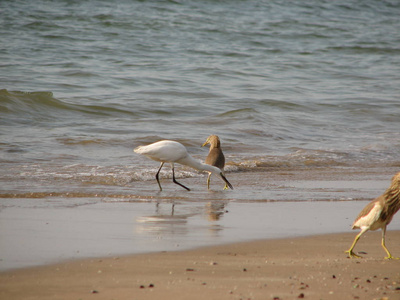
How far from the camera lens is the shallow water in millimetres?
8758

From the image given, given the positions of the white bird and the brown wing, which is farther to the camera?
the brown wing

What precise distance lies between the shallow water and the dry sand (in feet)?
2.34

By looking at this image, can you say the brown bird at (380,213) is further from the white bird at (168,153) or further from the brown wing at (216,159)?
the brown wing at (216,159)

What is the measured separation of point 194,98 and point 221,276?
12.5 m

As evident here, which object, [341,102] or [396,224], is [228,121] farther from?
[396,224]

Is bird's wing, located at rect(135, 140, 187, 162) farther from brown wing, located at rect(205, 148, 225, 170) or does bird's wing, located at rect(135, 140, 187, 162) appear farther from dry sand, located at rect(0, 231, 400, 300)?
dry sand, located at rect(0, 231, 400, 300)

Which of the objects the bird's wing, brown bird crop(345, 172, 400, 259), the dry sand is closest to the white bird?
the bird's wing

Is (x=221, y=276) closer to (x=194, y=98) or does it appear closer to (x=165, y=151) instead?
(x=165, y=151)

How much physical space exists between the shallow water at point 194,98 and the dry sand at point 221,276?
0.71 m

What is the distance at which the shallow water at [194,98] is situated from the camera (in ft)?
28.7

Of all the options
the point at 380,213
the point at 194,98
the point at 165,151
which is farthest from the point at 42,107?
the point at 380,213

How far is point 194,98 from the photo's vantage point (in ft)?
54.3

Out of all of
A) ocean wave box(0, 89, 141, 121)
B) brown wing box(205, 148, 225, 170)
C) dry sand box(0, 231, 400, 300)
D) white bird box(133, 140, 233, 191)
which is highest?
dry sand box(0, 231, 400, 300)

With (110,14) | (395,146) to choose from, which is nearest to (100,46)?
(110,14)
